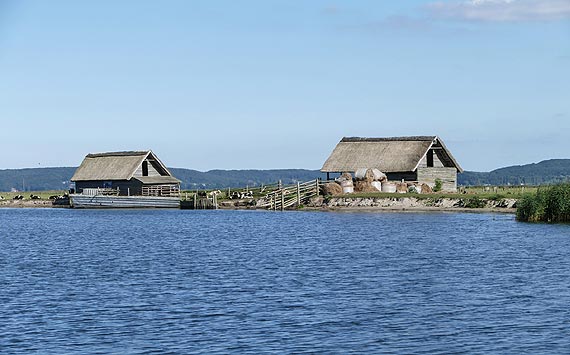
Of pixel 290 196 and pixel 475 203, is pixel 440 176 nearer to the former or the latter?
pixel 290 196

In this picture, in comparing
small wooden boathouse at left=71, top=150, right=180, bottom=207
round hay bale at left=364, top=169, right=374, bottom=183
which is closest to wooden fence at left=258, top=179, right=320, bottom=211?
round hay bale at left=364, top=169, right=374, bottom=183

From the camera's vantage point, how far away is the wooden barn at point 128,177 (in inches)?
3568

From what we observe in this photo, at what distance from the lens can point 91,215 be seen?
8288 centimetres

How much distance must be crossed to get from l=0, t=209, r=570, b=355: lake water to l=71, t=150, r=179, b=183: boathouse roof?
38084 millimetres

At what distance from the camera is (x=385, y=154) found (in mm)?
82688

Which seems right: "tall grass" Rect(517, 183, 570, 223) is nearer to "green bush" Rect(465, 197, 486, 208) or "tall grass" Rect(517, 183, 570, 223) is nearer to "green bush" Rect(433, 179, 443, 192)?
"green bush" Rect(465, 197, 486, 208)

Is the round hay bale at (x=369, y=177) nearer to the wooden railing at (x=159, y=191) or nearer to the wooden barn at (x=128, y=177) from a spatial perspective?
the wooden railing at (x=159, y=191)

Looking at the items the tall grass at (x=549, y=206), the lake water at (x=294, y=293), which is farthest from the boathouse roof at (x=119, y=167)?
the tall grass at (x=549, y=206)

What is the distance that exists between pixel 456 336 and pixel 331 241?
85.1ft

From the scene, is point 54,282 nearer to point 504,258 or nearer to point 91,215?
point 504,258

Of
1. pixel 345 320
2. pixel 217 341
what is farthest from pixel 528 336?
pixel 217 341

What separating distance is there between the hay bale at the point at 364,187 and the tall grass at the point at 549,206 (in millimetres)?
23120

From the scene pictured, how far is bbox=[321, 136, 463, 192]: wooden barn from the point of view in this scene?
8025cm

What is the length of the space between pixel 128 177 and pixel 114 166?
13.3 ft
